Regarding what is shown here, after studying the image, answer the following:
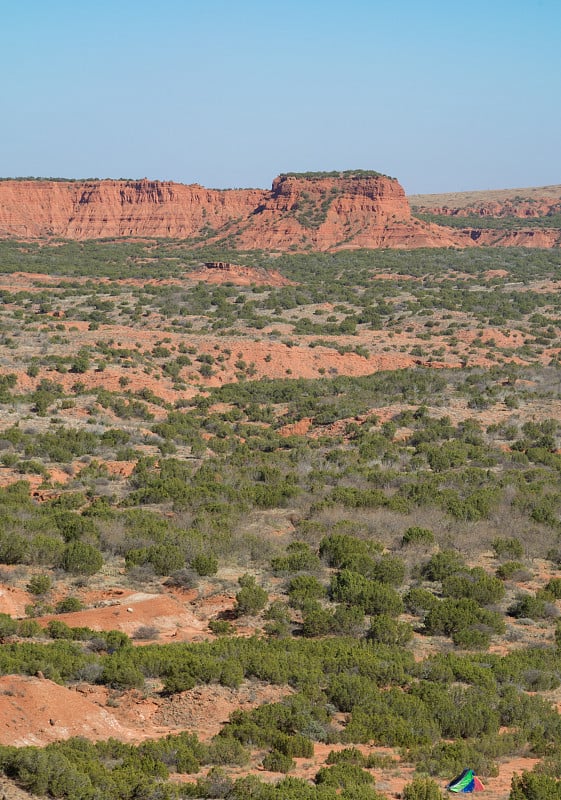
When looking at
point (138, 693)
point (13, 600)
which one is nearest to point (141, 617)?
point (13, 600)

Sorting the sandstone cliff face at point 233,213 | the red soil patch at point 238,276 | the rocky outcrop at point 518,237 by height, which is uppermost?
the sandstone cliff face at point 233,213

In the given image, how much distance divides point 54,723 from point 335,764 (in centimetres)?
315

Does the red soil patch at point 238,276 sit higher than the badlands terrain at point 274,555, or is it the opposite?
the red soil patch at point 238,276

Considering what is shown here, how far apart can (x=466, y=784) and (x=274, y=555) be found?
928cm

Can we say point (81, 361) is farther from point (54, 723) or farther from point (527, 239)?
point (527, 239)

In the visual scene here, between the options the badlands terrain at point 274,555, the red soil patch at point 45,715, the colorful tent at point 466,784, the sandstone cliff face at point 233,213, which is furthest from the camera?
the sandstone cliff face at point 233,213

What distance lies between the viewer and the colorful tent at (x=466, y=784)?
30.3ft

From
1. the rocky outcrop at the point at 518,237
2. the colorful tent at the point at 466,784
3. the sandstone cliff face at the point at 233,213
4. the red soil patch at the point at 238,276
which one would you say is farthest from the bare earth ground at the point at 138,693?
the rocky outcrop at the point at 518,237

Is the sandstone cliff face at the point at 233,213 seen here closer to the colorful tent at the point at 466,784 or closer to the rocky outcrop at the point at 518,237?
the rocky outcrop at the point at 518,237

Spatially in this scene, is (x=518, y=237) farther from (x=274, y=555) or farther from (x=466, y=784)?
(x=466, y=784)

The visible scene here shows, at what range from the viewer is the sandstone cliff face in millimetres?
106188

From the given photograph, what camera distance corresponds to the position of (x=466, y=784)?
926cm

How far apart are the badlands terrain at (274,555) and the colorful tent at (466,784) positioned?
10.3 inches

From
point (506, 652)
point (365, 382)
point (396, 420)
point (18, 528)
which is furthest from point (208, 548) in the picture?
point (365, 382)
